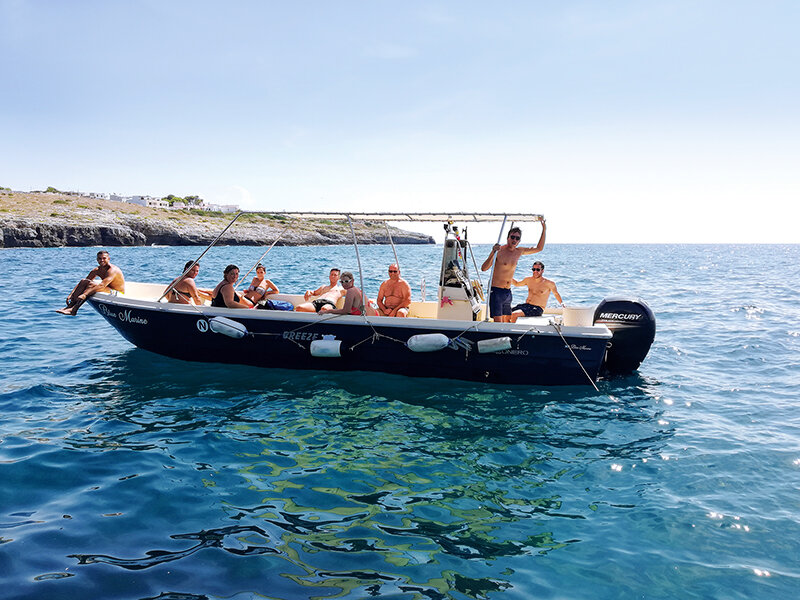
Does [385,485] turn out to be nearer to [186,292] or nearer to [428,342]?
[428,342]

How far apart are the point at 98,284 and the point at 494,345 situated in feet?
24.6

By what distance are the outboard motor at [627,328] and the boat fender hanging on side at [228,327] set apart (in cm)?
592

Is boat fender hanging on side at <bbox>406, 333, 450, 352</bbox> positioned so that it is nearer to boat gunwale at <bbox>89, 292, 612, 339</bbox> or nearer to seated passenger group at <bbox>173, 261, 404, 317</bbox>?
boat gunwale at <bbox>89, 292, 612, 339</bbox>

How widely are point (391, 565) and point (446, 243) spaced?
5.49 m

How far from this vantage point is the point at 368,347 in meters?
8.52

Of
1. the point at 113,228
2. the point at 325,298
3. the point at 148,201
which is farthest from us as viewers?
the point at 148,201

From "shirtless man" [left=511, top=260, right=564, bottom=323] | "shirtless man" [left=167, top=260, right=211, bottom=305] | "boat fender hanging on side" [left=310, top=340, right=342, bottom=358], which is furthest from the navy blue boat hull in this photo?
"shirtless man" [left=511, top=260, right=564, bottom=323]

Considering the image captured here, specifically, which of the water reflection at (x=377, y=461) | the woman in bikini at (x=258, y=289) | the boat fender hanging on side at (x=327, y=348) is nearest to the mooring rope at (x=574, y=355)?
the water reflection at (x=377, y=461)

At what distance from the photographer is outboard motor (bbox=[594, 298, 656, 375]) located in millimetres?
8570

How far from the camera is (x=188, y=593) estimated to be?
364 cm

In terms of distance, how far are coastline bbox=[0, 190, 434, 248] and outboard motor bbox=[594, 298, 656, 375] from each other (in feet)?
99.5

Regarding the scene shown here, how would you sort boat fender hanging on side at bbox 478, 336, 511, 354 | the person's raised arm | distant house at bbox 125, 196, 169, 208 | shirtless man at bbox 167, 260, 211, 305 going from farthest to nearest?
distant house at bbox 125, 196, 169, 208 < shirtless man at bbox 167, 260, 211, 305 < the person's raised arm < boat fender hanging on side at bbox 478, 336, 511, 354

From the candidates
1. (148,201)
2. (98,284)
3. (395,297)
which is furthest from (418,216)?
(148,201)

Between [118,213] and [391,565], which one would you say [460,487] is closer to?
[391,565]
